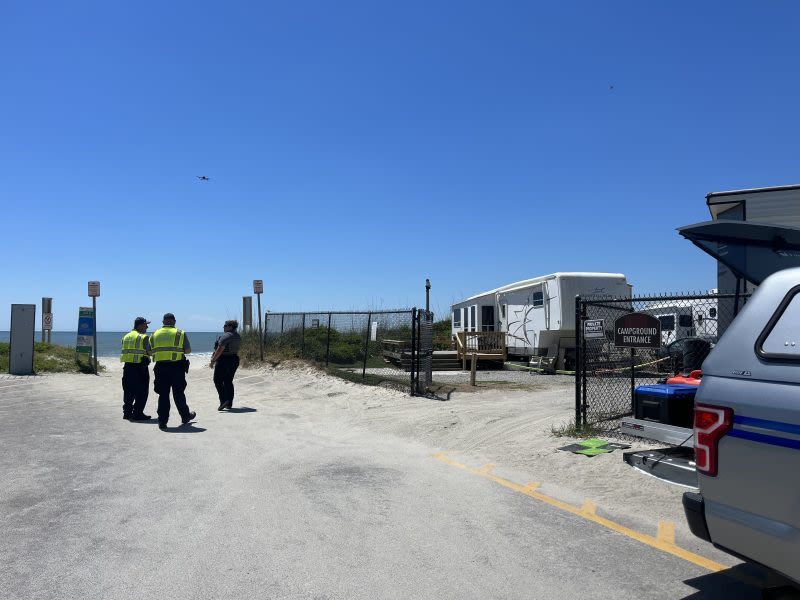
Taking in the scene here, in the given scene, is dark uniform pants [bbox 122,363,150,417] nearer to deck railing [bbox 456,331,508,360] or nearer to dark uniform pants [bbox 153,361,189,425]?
dark uniform pants [bbox 153,361,189,425]

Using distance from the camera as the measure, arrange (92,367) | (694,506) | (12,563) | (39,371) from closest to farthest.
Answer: (694,506), (12,563), (39,371), (92,367)

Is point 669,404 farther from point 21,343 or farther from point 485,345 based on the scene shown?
point 21,343

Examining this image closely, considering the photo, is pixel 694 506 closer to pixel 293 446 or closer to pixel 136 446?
pixel 293 446

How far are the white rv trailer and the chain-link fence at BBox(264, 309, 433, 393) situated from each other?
13.9 ft

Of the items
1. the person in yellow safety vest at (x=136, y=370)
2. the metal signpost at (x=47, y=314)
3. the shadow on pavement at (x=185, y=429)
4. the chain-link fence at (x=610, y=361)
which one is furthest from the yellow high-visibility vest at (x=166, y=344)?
the metal signpost at (x=47, y=314)

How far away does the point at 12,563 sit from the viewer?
4.53 meters

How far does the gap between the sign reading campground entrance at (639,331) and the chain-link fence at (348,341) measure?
6.64 meters

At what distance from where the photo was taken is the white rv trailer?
788 inches

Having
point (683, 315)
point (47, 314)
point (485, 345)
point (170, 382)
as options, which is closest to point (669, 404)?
point (170, 382)

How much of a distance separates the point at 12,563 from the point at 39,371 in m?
16.3

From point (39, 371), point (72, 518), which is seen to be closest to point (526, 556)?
point (72, 518)

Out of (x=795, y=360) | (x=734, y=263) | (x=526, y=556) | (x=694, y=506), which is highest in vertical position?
(x=734, y=263)

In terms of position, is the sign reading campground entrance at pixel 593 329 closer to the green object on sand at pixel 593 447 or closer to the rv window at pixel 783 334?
the green object on sand at pixel 593 447

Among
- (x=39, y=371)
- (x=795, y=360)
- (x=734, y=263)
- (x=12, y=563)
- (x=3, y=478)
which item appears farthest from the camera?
(x=39, y=371)
